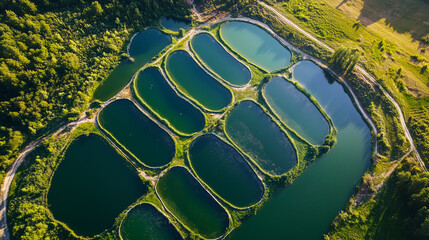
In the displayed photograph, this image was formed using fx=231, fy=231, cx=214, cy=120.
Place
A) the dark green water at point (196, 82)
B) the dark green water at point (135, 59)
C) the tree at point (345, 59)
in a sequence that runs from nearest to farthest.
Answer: the dark green water at point (135, 59), the dark green water at point (196, 82), the tree at point (345, 59)

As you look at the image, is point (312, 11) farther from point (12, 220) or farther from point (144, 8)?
point (12, 220)

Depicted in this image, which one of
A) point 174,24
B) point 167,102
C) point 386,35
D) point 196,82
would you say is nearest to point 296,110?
point 196,82

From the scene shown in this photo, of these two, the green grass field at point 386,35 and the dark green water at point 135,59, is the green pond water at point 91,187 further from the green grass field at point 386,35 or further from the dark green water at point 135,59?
the green grass field at point 386,35

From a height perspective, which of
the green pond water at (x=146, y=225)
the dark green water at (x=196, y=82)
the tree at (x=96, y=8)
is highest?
the tree at (x=96, y=8)

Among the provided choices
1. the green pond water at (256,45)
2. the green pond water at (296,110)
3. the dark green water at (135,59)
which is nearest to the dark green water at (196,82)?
the dark green water at (135,59)

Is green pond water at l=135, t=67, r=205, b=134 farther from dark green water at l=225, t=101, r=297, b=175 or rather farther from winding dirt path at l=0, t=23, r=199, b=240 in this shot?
dark green water at l=225, t=101, r=297, b=175

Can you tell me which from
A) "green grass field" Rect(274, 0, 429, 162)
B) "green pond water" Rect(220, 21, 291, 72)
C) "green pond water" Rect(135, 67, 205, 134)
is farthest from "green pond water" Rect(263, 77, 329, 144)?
"green pond water" Rect(135, 67, 205, 134)

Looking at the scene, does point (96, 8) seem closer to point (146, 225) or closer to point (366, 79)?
point (146, 225)

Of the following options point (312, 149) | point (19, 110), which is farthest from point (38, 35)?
point (312, 149)
